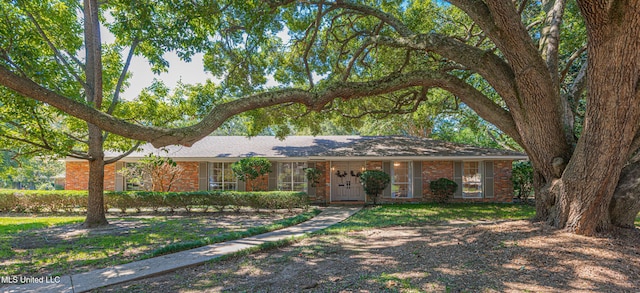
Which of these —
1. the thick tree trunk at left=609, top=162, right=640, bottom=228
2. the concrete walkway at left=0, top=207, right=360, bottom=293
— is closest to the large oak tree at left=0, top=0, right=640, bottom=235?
the thick tree trunk at left=609, top=162, right=640, bottom=228

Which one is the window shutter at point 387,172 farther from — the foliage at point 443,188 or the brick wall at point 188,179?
the brick wall at point 188,179

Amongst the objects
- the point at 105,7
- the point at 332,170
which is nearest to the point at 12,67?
the point at 105,7

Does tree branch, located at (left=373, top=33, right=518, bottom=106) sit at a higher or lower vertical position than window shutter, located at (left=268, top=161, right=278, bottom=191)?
higher

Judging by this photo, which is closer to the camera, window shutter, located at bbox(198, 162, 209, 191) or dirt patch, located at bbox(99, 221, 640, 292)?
dirt patch, located at bbox(99, 221, 640, 292)

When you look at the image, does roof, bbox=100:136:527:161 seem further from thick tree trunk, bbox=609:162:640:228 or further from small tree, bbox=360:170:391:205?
thick tree trunk, bbox=609:162:640:228

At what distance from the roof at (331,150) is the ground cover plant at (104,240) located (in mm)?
4591

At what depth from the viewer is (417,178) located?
51.4 feet

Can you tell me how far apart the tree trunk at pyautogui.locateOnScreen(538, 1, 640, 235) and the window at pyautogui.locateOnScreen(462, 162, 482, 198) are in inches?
438

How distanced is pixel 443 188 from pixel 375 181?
347cm

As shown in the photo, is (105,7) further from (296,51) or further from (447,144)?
(447,144)

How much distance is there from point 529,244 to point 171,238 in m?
7.51

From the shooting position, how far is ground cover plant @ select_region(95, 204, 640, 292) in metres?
3.47

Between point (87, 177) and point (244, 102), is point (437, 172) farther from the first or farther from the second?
point (87, 177)

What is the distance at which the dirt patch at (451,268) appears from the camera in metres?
A: 3.46
